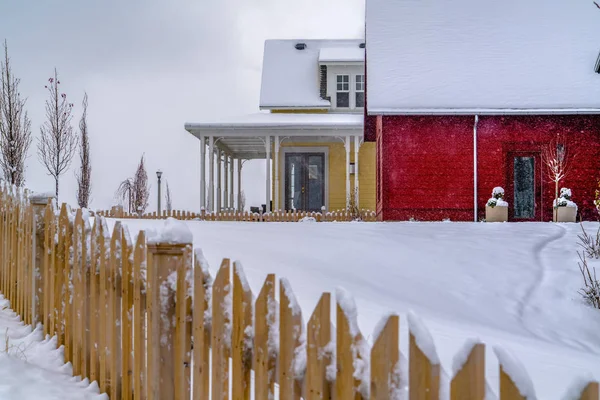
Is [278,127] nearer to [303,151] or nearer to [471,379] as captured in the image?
[303,151]

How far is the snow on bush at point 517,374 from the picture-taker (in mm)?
1459

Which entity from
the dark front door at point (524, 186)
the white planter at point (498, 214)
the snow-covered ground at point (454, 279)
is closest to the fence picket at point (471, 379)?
the snow-covered ground at point (454, 279)

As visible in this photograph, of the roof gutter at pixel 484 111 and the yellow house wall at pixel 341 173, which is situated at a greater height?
the roof gutter at pixel 484 111

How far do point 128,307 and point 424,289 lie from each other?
5.44 metres

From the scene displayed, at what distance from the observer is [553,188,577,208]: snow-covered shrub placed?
1675 centimetres

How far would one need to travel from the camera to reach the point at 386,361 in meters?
1.79

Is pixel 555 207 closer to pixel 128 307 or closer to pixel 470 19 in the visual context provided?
pixel 470 19

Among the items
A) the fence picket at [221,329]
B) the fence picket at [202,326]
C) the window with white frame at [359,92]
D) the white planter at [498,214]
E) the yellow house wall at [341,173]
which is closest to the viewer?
the fence picket at [221,329]

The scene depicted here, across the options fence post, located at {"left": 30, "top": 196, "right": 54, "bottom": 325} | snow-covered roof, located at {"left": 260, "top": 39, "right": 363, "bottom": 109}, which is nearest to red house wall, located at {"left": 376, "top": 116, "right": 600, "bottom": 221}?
snow-covered roof, located at {"left": 260, "top": 39, "right": 363, "bottom": 109}

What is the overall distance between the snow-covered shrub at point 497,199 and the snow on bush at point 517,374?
53.0 feet

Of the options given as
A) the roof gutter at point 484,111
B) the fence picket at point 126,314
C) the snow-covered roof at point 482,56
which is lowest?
the fence picket at point 126,314

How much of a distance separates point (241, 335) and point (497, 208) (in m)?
15.4

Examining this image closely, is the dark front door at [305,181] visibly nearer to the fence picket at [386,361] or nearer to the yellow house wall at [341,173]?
the yellow house wall at [341,173]

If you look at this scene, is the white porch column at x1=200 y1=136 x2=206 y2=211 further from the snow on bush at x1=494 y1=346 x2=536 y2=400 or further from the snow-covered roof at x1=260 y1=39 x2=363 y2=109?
the snow on bush at x1=494 y1=346 x2=536 y2=400
